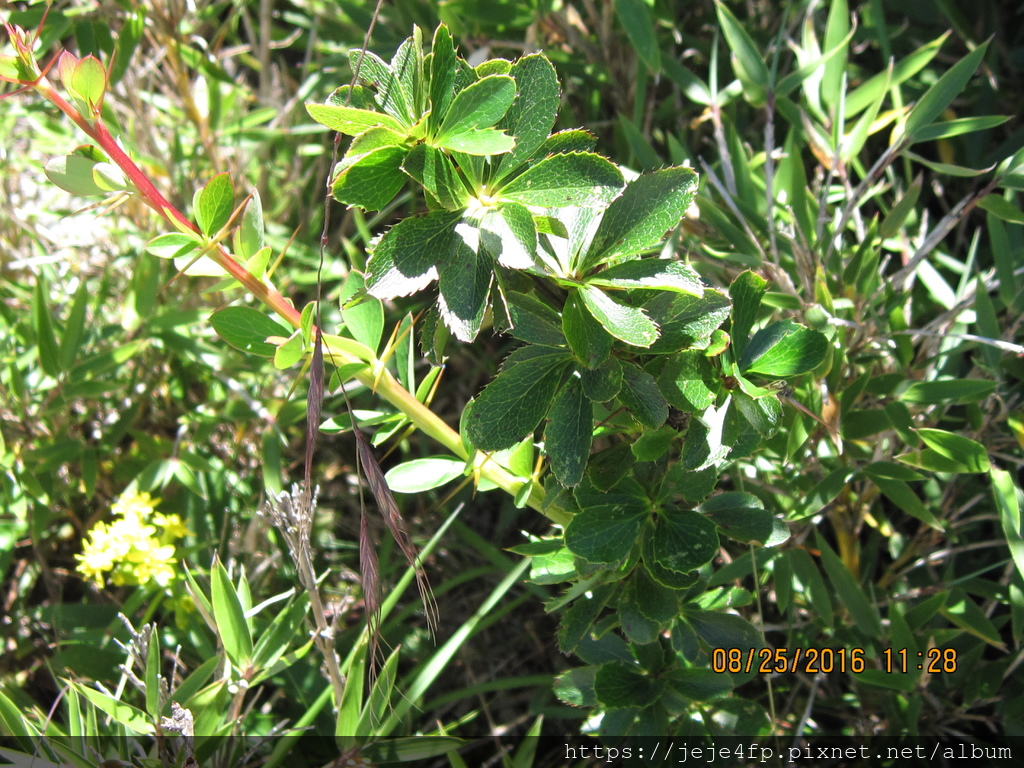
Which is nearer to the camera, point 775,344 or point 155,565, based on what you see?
point 775,344

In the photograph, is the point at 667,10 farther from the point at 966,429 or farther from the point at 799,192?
the point at 966,429

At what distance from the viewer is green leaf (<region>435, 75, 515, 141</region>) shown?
55 cm

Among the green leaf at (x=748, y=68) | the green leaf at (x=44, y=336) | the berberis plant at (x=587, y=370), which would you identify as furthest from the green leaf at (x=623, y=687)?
the green leaf at (x=44, y=336)

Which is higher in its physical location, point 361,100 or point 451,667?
point 361,100

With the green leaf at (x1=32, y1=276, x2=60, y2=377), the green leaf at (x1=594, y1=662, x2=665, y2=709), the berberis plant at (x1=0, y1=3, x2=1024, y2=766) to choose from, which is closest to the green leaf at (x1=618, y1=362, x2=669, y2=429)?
the berberis plant at (x1=0, y1=3, x2=1024, y2=766)

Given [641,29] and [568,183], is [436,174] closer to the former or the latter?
[568,183]

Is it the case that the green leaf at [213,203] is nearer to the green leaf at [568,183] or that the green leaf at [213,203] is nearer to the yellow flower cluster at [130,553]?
the green leaf at [568,183]

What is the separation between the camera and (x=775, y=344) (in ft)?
2.27

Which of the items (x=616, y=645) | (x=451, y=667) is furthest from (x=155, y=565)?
(x=616, y=645)

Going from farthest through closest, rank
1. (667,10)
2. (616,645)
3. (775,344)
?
(667,10) < (616,645) < (775,344)

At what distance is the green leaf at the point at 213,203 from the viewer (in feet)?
2.06

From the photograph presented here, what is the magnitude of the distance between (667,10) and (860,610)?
0.97m

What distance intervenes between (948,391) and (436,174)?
68 cm

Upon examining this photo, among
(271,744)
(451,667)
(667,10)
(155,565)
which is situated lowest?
(451,667)
